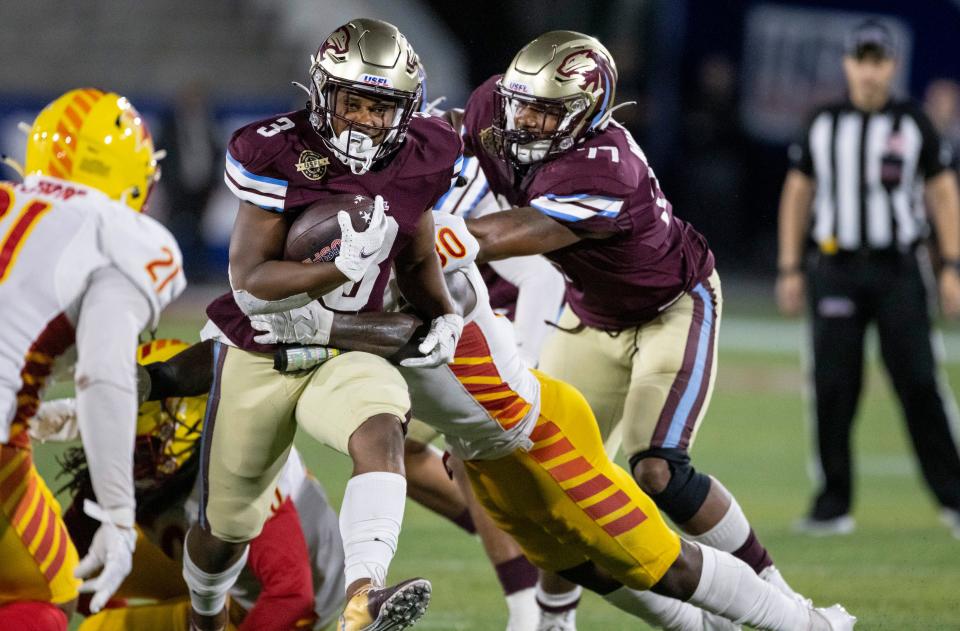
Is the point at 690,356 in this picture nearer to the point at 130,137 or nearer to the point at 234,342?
the point at 234,342

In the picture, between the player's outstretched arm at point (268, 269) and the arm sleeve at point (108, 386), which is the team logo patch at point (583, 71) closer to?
the player's outstretched arm at point (268, 269)

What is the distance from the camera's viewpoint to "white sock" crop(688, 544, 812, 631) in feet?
12.4

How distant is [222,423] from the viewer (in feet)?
12.1

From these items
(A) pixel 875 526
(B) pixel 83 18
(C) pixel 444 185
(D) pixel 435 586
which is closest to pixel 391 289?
(C) pixel 444 185

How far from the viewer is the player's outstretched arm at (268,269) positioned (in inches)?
138

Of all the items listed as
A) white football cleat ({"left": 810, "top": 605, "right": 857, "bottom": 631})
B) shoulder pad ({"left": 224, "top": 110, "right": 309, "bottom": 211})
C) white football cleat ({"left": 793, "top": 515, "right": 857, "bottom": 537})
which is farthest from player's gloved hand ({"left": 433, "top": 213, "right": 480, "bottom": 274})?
white football cleat ({"left": 793, "top": 515, "right": 857, "bottom": 537})

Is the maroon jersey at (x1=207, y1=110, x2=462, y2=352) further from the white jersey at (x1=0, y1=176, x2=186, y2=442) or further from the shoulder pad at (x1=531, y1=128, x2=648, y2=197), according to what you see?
the shoulder pad at (x1=531, y1=128, x2=648, y2=197)

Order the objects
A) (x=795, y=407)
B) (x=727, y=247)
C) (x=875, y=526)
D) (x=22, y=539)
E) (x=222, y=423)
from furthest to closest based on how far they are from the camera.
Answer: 1. (x=727, y=247)
2. (x=795, y=407)
3. (x=875, y=526)
4. (x=222, y=423)
5. (x=22, y=539)

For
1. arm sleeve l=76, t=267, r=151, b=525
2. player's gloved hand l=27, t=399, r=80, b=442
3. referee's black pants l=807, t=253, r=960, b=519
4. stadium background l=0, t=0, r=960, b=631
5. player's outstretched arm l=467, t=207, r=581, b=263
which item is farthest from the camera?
stadium background l=0, t=0, r=960, b=631

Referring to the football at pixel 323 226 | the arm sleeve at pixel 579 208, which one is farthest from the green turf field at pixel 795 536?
the football at pixel 323 226

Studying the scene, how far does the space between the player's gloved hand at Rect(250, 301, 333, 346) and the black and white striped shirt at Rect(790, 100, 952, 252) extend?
3578mm

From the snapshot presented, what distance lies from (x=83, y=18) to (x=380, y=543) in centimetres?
1423

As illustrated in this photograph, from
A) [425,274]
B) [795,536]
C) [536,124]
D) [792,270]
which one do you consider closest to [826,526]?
[795,536]

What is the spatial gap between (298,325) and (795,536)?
10.8 ft
